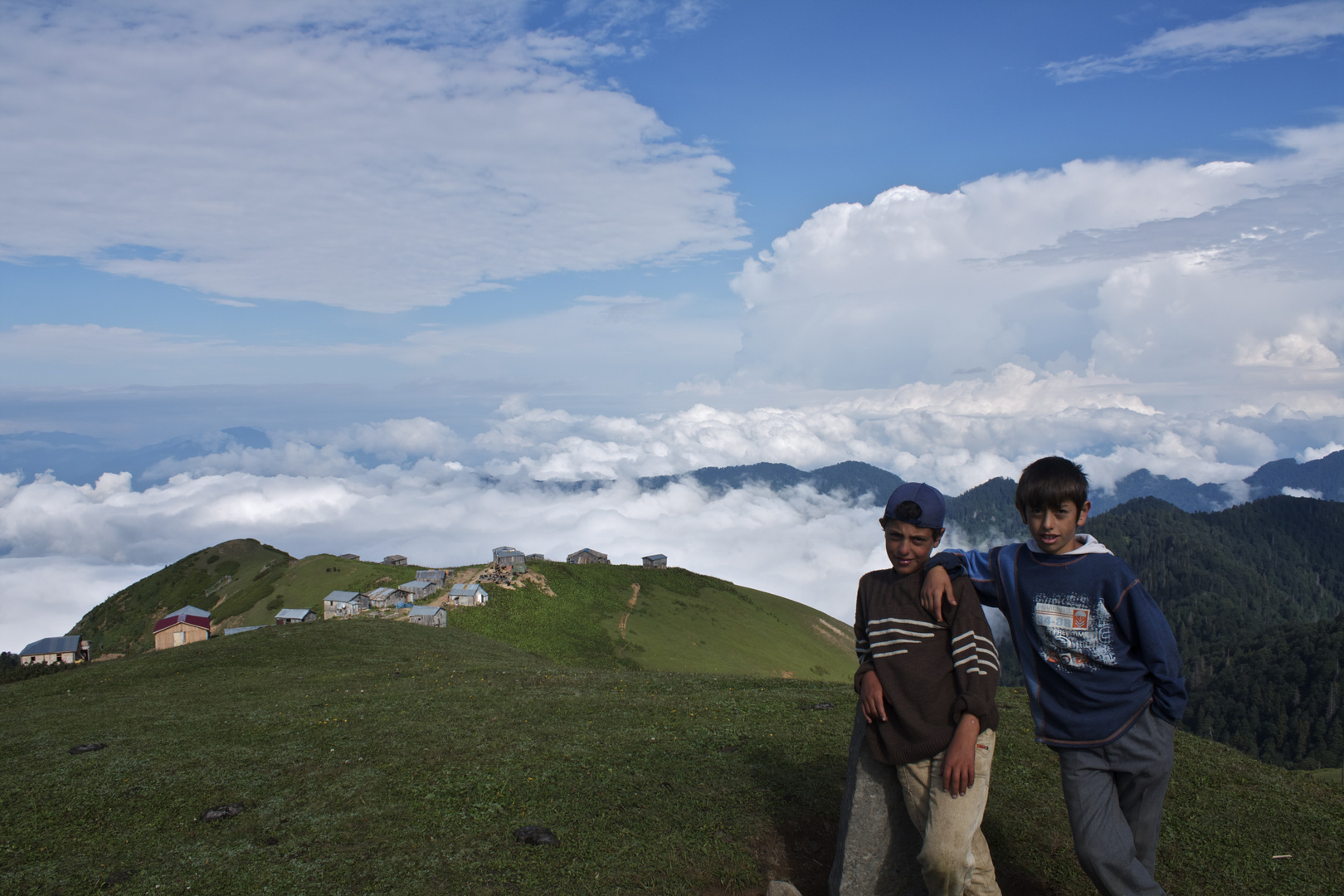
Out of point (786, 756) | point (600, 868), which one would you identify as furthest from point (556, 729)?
point (600, 868)

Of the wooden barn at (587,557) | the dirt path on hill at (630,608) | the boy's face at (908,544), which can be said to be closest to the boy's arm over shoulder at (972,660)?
the boy's face at (908,544)

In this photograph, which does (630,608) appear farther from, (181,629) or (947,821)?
(947,821)

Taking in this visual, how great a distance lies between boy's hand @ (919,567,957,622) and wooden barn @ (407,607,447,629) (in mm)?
65751

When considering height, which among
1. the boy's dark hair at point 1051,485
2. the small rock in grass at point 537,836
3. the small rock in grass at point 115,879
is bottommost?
the small rock in grass at point 537,836

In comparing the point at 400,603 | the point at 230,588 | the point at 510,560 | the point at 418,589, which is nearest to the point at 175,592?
the point at 230,588

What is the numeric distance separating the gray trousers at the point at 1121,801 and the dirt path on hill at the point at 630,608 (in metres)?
67.2

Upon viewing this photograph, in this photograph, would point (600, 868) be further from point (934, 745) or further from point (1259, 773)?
point (1259, 773)

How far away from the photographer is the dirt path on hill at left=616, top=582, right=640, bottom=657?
7358cm

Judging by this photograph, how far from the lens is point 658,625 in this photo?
84.4 meters

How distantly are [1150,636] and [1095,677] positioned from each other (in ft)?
2.05

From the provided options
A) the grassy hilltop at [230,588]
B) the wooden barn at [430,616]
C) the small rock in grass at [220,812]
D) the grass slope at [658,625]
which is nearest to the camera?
the small rock in grass at [220,812]

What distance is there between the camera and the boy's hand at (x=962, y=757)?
6.03m

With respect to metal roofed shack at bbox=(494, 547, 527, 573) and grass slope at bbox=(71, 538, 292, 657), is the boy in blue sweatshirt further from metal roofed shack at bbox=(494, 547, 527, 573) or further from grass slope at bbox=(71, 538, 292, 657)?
grass slope at bbox=(71, 538, 292, 657)

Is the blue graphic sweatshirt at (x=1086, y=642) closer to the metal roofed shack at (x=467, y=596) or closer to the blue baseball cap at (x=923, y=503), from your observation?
the blue baseball cap at (x=923, y=503)
